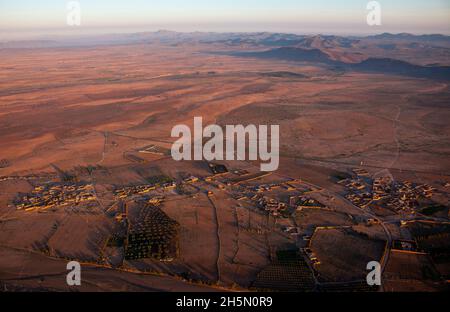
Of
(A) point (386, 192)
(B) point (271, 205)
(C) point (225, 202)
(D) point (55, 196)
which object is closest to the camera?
(B) point (271, 205)

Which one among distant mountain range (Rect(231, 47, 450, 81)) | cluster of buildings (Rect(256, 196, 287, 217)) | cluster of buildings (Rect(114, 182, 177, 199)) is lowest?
cluster of buildings (Rect(256, 196, 287, 217))

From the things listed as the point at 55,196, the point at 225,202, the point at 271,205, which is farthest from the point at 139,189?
the point at 271,205

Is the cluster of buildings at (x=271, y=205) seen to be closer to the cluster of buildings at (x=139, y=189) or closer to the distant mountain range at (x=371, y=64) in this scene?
the cluster of buildings at (x=139, y=189)

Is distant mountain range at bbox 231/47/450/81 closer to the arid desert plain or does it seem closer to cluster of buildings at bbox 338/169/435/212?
the arid desert plain

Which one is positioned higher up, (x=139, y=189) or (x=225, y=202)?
(x=139, y=189)

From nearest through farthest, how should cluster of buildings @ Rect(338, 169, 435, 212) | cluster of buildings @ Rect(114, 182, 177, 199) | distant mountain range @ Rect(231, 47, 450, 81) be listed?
cluster of buildings @ Rect(338, 169, 435, 212) → cluster of buildings @ Rect(114, 182, 177, 199) → distant mountain range @ Rect(231, 47, 450, 81)

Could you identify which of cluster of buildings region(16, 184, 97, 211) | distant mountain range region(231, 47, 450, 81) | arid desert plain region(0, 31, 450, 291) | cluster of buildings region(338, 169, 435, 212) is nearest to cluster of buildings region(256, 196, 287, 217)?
arid desert plain region(0, 31, 450, 291)

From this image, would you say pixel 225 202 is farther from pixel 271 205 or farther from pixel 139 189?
pixel 139 189

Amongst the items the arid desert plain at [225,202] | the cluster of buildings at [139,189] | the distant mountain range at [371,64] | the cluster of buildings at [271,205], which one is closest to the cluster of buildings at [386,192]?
the arid desert plain at [225,202]
